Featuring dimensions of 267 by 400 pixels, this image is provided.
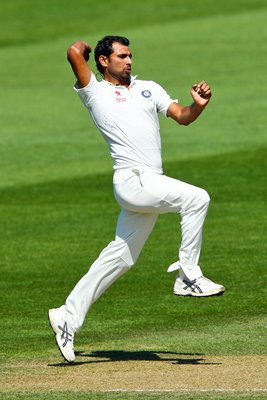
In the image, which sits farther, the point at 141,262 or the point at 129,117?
the point at 141,262

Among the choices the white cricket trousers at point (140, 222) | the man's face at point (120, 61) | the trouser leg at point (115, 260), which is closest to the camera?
the white cricket trousers at point (140, 222)

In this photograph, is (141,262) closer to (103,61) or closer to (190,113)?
(103,61)

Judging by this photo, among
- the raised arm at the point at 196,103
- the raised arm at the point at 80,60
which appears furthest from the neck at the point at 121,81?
the raised arm at the point at 196,103

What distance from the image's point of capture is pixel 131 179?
11500mm

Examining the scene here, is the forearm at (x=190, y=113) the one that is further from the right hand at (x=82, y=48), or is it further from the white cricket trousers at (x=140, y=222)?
the right hand at (x=82, y=48)

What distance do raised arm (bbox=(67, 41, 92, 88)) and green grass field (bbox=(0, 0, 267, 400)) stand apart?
103 inches

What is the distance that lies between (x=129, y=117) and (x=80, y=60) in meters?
0.68

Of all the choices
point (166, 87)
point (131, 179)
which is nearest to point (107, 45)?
point (131, 179)

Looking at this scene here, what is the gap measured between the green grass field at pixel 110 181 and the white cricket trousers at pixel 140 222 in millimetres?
763

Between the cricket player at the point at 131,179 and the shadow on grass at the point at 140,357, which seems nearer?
the cricket player at the point at 131,179

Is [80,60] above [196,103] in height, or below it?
above

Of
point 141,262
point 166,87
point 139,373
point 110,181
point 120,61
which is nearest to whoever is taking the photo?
point 139,373

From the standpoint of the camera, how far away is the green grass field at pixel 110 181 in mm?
12930

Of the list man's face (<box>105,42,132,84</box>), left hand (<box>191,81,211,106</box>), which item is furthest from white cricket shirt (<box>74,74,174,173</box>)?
left hand (<box>191,81,211,106</box>)
